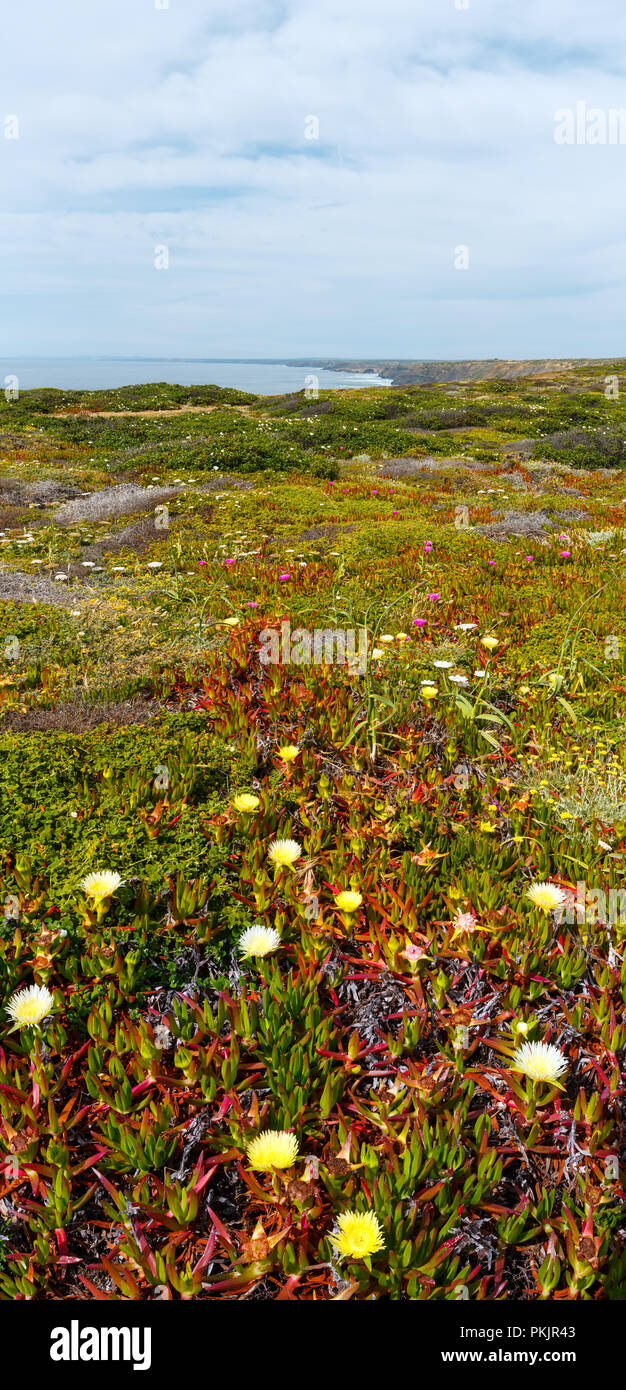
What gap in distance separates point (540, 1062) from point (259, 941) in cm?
100

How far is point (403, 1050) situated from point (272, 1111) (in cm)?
48

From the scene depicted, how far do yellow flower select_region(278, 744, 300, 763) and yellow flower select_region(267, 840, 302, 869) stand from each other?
28.8 inches

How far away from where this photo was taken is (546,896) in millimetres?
2748

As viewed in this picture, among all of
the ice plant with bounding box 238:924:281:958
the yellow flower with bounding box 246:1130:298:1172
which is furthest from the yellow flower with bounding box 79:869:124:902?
the yellow flower with bounding box 246:1130:298:1172

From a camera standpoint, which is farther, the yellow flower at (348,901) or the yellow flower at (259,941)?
the yellow flower at (348,901)

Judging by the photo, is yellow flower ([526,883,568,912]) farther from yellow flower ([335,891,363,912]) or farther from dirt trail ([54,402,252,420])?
dirt trail ([54,402,252,420])

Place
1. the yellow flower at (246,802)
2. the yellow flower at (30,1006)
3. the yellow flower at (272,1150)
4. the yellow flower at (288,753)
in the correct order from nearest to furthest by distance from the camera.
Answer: the yellow flower at (272,1150)
the yellow flower at (30,1006)
the yellow flower at (246,802)
the yellow flower at (288,753)

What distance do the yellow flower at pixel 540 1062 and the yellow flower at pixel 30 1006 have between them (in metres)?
1.49

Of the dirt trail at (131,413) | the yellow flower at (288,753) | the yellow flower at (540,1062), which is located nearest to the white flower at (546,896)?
the yellow flower at (540,1062)

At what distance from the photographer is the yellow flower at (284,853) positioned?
287 cm

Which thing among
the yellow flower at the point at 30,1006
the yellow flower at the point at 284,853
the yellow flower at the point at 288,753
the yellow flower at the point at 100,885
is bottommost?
the yellow flower at the point at 30,1006

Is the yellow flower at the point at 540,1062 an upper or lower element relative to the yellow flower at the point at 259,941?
lower

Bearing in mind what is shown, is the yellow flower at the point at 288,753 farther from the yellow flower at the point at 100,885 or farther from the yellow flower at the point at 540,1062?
the yellow flower at the point at 540,1062

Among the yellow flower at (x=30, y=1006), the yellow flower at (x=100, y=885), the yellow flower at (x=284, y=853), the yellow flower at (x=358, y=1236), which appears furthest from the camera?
the yellow flower at (x=284, y=853)
